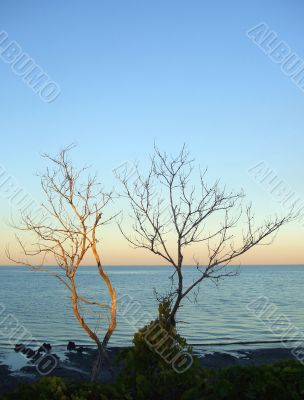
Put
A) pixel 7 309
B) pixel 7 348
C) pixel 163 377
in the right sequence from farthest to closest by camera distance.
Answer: pixel 7 309, pixel 7 348, pixel 163 377

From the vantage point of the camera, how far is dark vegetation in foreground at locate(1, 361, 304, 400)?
6.33 m

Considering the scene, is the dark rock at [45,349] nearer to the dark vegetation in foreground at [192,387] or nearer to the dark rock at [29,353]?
the dark rock at [29,353]

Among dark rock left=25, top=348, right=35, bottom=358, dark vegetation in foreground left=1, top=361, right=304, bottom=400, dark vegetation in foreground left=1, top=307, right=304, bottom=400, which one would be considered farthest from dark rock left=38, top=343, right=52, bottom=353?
dark vegetation in foreground left=1, top=361, right=304, bottom=400

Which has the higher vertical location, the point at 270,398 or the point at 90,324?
the point at 270,398

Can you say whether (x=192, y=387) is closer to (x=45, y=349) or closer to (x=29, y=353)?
(x=29, y=353)

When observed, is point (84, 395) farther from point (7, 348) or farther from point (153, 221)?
point (7, 348)

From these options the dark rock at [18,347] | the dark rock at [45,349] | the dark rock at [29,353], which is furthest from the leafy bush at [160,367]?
the dark rock at [18,347]

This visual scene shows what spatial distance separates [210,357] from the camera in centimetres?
2716

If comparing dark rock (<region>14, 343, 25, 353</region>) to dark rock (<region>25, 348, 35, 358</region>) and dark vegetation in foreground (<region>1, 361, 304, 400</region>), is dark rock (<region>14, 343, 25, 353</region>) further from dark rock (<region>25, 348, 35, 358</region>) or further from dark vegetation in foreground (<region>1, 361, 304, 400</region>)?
dark vegetation in foreground (<region>1, 361, 304, 400</region>)

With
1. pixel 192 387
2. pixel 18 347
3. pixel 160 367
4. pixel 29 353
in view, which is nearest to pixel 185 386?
pixel 192 387

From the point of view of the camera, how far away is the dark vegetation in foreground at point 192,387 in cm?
633

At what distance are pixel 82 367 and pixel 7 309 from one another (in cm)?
3739

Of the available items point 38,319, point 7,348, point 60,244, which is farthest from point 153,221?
point 38,319

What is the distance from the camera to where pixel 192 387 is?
267 inches
